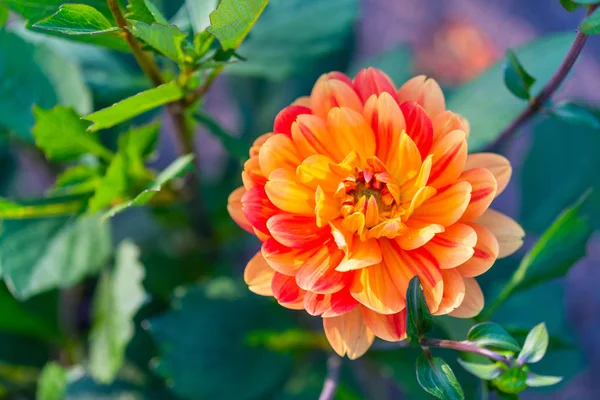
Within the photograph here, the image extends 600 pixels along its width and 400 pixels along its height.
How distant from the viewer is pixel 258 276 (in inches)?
18.9

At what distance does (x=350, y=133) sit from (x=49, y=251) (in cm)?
37

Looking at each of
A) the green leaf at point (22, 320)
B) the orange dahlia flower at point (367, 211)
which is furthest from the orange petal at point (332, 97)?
the green leaf at point (22, 320)

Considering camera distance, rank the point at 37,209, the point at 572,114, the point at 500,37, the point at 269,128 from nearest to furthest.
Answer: the point at 572,114 → the point at 37,209 → the point at 269,128 → the point at 500,37

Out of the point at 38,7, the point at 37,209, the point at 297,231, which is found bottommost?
the point at 37,209

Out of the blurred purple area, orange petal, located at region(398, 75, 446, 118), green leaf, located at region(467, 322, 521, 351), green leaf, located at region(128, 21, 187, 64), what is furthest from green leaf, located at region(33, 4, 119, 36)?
the blurred purple area

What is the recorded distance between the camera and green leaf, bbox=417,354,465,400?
1.41ft

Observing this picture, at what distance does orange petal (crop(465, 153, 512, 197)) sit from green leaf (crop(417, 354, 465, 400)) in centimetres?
14

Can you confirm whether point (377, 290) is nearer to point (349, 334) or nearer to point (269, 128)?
point (349, 334)

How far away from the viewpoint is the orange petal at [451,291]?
44cm

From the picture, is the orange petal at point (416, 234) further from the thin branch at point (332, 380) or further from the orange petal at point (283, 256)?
the thin branch at point (332, 380)

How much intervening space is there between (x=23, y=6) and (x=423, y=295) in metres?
0.39

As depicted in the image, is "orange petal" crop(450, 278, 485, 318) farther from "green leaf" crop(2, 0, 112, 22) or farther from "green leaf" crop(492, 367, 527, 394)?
"green leaf" crop(2, 0, 112, 22)

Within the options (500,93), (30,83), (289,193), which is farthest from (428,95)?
(30,83)

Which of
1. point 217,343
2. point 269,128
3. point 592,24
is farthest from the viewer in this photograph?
point 269,128
